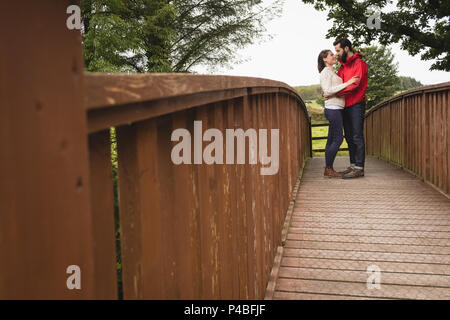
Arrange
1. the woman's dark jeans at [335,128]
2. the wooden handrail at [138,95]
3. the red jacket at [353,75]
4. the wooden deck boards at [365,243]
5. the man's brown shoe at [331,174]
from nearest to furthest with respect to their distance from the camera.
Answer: the wooden handrail at [138,95], the wooden deck boards at [365,243], the red jacket at [353,75], the woman's dark jeans at [335,128], the man's brown shoe at [331,174]

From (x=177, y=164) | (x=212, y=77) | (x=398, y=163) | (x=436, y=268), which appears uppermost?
(x=212, y=77)

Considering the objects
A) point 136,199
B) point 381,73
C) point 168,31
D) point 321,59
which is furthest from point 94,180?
point 381,73

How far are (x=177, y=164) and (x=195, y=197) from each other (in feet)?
0.63

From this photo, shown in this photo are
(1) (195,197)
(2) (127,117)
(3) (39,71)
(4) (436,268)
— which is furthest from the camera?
(4) (436,268)

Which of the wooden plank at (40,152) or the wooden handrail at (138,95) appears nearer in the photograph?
the wooden plank at (40,152)

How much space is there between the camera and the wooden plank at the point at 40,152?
2.04 ft

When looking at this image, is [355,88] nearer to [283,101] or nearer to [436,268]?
[283,101]

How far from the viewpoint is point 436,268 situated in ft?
10.2
